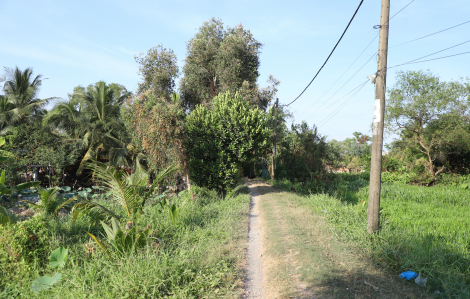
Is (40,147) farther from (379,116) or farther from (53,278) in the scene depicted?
(379,116)

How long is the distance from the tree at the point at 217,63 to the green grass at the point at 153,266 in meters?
15.9

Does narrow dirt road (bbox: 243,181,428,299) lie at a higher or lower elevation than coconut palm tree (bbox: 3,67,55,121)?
lower

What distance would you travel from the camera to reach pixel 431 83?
21359 mm

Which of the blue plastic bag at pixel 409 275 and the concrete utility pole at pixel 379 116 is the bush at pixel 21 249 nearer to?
the blue plastic bag at pixel 409 275

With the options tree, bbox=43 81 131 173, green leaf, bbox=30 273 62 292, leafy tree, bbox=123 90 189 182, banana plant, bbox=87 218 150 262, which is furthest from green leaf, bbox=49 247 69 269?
tree, bbox=43 81 131 173

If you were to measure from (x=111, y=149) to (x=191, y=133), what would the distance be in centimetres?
865

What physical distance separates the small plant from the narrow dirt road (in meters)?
3.07

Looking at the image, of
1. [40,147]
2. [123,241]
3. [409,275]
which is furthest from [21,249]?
[40,147]

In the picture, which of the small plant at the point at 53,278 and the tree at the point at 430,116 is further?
the tree at the point at 430,116

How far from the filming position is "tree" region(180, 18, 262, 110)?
2158cm

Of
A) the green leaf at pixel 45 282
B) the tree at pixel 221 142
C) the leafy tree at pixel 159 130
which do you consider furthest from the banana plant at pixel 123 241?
the tree at pixel 221 142

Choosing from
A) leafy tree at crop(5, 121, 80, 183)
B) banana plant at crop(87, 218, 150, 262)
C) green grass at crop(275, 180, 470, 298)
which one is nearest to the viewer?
green grass at crop(275, 180, 470, 298)

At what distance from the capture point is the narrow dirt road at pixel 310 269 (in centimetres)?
399

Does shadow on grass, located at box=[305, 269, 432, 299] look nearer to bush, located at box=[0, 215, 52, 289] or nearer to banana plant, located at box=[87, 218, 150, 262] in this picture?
banana plant, located at box=[87, 218, 150, 262]
